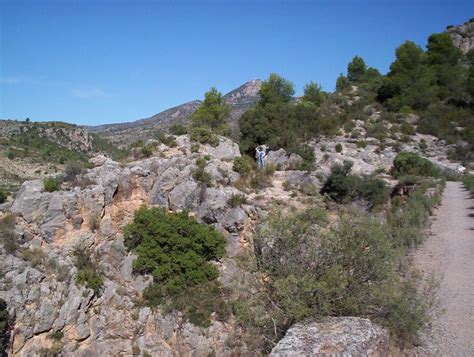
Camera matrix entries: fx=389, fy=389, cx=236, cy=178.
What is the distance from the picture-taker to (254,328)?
263 inches

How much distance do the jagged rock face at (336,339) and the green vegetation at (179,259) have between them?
342 inches

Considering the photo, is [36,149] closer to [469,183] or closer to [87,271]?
[87,271]

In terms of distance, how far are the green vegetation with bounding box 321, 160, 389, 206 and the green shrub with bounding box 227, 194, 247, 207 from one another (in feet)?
14.4

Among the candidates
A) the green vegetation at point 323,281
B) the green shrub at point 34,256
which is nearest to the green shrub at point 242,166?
the green shrub at point 34,256

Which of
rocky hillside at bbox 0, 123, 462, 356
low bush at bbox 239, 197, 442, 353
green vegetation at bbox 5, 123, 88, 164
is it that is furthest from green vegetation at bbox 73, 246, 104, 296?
green vegetation at bbox 5, 123, 88, 164

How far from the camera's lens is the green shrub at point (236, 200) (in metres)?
16.4

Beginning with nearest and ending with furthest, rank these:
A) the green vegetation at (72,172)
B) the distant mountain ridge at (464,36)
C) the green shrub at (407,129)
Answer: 1. the green vegetation at (72,172)
2. the green shrub at (407,129)
3. the distant mountain ridge at (464,36)

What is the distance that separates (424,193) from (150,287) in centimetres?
1149

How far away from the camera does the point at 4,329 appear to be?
12.1 m

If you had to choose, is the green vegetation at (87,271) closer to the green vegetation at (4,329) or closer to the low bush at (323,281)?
the green vegetation at (4,329)

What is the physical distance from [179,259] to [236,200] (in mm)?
3381

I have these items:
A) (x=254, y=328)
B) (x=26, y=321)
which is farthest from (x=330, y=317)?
Result: (x=26, y=321)

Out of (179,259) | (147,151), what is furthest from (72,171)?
(179,259)

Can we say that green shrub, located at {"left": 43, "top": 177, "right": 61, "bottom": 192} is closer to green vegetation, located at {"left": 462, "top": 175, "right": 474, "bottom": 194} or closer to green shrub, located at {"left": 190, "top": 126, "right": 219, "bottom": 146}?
green shrub, located at {"left": 190, "top": 126, "right": 219, "bottom": 146}
